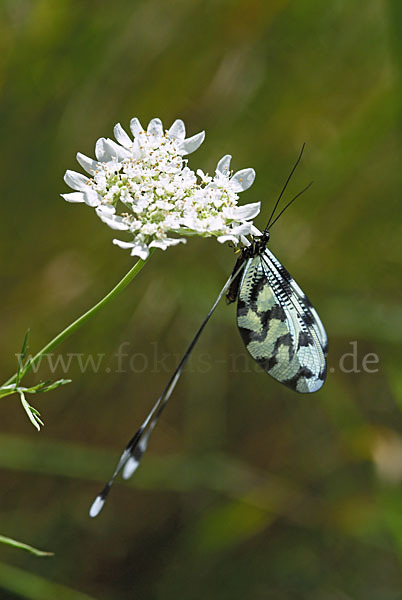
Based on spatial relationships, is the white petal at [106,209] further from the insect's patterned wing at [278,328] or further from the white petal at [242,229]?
the insect's patterned wing at [278,328]

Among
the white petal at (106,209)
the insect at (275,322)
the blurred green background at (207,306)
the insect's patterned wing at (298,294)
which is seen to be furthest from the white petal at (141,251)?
the blurred green background at (207,306)

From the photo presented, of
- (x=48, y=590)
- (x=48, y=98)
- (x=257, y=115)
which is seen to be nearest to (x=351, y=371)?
(x=257, y=115)

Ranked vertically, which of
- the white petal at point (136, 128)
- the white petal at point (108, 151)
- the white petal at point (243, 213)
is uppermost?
the white petal at point (136, 128)

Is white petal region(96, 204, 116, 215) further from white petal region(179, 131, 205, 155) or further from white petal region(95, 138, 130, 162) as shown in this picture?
white petal region(179, 131, 205, 155)

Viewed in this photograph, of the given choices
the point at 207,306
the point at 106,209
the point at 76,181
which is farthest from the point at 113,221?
the point at 207,306

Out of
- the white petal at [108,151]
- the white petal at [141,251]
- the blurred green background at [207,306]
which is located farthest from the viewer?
the blurred green background at [207,306]

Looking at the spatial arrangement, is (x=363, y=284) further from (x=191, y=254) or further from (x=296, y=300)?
(x=296, y=300)
